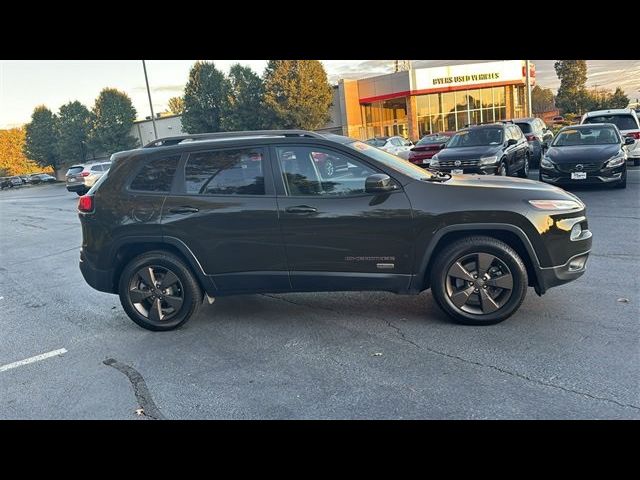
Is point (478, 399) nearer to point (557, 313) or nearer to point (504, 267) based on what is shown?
point (504, 267)

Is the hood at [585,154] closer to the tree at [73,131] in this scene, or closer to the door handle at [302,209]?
the door handle at [302,209]

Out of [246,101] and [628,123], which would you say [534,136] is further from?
[246,101]

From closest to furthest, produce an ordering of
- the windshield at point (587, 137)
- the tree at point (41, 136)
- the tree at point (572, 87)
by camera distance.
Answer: the windshield at point (587, 137), the tree at point (572, 87), the tree at point (41, 136)

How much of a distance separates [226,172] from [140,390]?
6.81 ft

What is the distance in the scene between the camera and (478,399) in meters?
3.20

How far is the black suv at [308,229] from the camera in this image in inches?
166

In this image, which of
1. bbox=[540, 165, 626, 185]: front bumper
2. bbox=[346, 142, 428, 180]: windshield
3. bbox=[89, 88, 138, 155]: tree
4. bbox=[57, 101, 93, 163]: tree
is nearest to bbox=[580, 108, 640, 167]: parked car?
bbox=[540, 165, 626, 185]: front bumper

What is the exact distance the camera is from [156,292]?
484 cm

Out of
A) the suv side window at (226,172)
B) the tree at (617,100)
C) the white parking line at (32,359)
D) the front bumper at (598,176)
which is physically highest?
the tree at (617,100)

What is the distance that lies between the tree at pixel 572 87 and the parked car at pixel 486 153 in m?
45.9

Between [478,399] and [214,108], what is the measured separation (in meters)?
43.9

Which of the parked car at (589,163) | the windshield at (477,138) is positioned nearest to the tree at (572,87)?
the windshield at (477,138)

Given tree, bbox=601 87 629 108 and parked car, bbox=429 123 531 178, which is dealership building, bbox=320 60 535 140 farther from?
parked car, bbox=429 123 531 178

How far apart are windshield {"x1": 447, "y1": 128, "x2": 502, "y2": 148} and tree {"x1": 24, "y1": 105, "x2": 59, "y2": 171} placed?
61.2m
